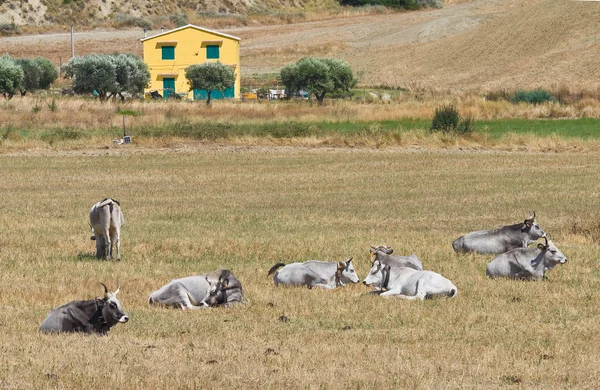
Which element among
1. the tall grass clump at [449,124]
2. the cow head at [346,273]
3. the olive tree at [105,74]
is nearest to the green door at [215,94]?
the olive tree at [105,74]

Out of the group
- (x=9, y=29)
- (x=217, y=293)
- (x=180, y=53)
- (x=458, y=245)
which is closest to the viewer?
(x=217, y=293)

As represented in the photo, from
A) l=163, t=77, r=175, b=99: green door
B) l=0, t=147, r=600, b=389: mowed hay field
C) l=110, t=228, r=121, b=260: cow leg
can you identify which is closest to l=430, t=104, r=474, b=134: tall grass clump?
l=0, t=147, r=600, b=389: mowed hay field

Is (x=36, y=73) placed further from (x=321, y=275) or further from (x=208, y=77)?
(x=321, y=275)

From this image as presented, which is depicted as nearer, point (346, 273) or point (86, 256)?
point (346, 273)

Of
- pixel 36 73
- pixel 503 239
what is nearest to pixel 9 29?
pixel 36 73

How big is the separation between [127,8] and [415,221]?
138442 mm

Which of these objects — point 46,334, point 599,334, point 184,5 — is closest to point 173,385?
point 46,334

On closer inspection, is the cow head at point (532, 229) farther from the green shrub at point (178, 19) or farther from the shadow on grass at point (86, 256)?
the green shrub at point (178, 19)

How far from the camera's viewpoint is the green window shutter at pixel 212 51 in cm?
10662

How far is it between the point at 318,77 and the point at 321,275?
72072 mm

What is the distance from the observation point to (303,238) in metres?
26.2

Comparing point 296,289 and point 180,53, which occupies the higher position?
point 180,53

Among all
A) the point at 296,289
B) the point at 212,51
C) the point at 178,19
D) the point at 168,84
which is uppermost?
the point at 178,19

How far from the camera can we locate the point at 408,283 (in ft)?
61.8
